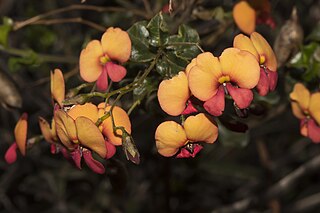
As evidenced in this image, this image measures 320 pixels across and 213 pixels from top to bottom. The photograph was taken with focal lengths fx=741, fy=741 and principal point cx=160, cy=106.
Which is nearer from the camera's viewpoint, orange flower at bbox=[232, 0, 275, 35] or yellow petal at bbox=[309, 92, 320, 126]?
yellow petal at bbox=[309, 92, 320, 126]

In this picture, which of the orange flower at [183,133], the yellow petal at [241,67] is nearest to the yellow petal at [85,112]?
the orange flower at [183,133]

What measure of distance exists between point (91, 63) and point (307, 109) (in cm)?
43

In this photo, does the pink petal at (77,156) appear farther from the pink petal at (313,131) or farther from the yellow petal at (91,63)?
the pink petal at (313,131)

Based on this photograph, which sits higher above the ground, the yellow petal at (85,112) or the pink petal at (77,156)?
the yellow petal at (85,112)

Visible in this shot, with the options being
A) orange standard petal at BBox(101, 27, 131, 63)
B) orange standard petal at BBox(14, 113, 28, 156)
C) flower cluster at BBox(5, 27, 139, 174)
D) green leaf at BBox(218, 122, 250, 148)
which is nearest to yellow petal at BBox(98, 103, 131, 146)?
flower cluster at BBox(5, 27, 139, 174)

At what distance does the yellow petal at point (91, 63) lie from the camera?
130cm

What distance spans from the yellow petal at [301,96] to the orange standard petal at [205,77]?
277mm

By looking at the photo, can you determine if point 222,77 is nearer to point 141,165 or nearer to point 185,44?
point 185,44

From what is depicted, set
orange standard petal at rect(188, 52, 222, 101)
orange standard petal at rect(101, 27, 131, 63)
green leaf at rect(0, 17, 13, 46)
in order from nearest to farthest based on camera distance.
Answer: orange standard petal at rect(188, 52, 222, 101) → orange standard petal at rect(101, 27, 131, 63) → green leaf at rect(0, 17, 13, 46)

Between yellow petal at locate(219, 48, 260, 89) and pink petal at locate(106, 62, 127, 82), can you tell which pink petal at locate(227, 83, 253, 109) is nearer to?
yellow petal at locate(219, 48, 260, 89)

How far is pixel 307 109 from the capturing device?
1420mm

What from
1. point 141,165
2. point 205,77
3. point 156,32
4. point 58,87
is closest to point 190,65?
point 205,77

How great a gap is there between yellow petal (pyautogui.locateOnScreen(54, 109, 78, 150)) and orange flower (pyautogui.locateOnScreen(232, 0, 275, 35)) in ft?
1.58

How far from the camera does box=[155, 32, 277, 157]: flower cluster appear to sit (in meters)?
1.18
